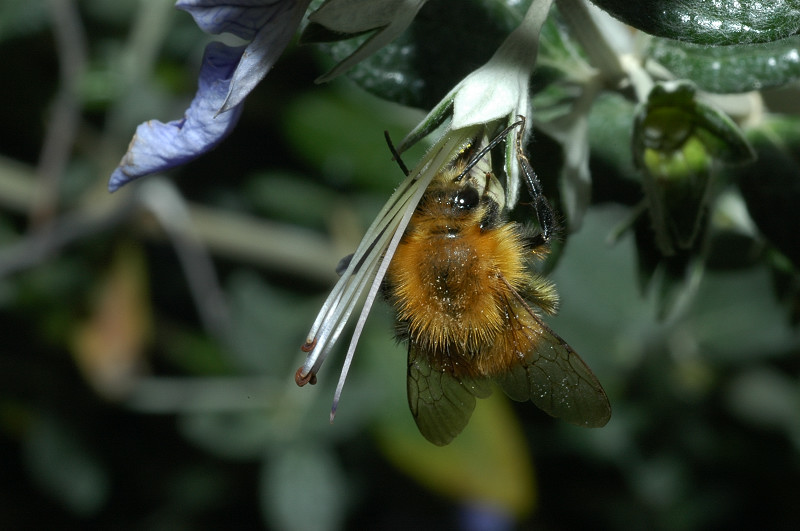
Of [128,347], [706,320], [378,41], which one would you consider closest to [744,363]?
[706,320]

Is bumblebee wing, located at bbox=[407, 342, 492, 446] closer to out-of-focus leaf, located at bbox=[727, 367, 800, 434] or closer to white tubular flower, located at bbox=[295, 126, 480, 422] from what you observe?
white tubular flower, located at bbox=[295, 126, 480, 422]

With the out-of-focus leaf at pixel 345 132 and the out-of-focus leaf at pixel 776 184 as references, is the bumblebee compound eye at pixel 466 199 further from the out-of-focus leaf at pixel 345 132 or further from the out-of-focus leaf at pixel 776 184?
the out-of-focus leaf at pixel 345 132

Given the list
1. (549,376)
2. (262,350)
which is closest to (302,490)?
(262,350)

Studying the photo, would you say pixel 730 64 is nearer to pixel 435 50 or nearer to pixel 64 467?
pixel 435 50

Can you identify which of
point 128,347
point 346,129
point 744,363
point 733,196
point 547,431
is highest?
point 733,196

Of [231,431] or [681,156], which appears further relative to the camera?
[231,431]

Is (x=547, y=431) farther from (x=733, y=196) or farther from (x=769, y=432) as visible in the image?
(x=733, y=196)

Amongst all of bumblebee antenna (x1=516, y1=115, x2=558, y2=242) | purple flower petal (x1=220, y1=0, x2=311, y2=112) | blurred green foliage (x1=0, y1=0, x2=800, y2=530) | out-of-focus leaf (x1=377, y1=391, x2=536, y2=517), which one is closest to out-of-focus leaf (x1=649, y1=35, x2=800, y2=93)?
bumblebee antenna (x1=516, y1=115, x2=558, y2=242)
